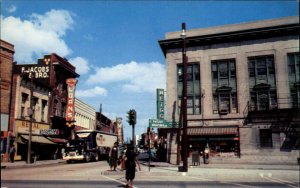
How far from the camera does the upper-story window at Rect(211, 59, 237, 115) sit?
1292 inches

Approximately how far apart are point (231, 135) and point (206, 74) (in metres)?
6.66

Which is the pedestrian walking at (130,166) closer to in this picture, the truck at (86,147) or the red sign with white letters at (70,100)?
the truck at (86,147)

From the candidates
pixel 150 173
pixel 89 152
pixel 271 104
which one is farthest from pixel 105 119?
pixel 150 173

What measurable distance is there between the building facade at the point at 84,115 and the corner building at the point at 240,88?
27.6 m

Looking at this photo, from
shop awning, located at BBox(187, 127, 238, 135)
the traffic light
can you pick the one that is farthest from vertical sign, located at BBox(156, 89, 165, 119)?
the traffic light

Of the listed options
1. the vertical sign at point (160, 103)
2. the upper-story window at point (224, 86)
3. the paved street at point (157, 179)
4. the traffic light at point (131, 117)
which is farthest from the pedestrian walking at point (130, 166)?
the upper-story window at point (224, 86)

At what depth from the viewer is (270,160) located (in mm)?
30234

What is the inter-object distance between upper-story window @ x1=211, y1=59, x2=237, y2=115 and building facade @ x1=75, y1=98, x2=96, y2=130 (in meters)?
30.4

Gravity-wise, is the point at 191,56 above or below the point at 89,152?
above

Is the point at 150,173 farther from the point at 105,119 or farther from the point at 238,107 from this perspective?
the point at 105,119

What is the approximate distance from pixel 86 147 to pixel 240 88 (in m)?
18.4

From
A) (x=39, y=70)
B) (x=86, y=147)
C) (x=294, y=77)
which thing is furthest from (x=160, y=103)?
(x=39, y=70)

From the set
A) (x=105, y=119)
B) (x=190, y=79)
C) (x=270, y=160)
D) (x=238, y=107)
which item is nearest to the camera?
(x=270, y=160)

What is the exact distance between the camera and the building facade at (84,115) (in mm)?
57781
